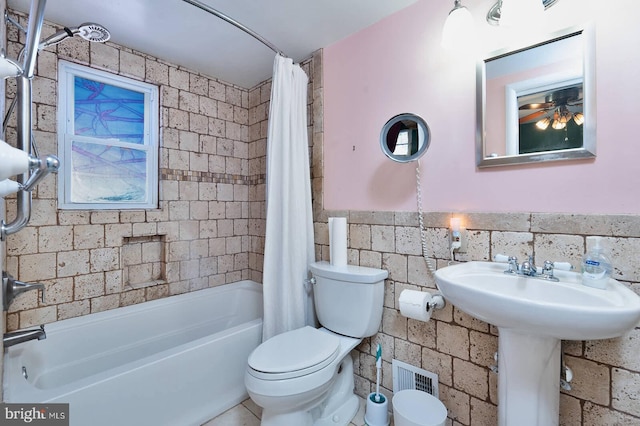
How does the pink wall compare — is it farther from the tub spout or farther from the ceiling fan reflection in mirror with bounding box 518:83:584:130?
the tub spout

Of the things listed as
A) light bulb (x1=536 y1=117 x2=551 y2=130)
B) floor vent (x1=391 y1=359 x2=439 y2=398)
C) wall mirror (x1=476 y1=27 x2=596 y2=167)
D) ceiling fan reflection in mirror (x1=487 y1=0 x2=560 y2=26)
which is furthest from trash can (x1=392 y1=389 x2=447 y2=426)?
ceiling fan reflection in mirror (x1=487 y1=0 x2=560 y2=26)

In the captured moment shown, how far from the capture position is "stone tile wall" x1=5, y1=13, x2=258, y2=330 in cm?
173

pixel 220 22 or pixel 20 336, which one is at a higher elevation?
pixel 220 22

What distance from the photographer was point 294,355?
1408 millimetres

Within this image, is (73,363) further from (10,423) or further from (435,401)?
(435,401)

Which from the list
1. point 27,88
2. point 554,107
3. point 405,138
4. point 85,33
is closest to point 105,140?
point 85,33

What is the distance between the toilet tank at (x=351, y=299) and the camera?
64.2 inches

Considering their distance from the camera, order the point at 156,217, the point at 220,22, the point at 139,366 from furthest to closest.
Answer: the point at 156,217
the point at 220,22
the point at 139,366

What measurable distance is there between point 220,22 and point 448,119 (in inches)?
60.5

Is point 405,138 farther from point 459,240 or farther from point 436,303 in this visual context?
point 436,303

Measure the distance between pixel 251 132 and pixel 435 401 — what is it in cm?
255

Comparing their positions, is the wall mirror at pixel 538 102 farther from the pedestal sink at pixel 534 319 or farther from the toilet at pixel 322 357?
the toilet at pixel 322 357

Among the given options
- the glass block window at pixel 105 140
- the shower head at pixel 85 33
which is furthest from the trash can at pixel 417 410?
the shower head at pixel 85 33

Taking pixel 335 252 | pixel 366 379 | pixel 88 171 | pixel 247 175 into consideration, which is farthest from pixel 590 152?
pixel 88 171
